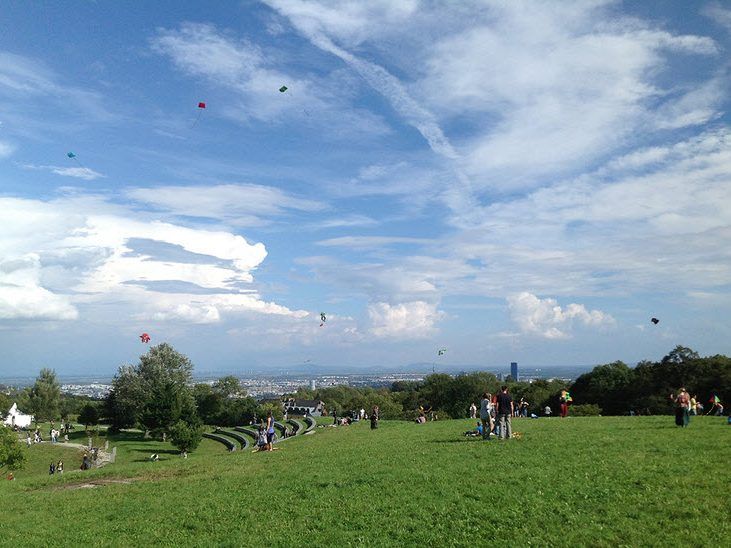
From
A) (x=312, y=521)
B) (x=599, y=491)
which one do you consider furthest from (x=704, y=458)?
(x=312, y=521)

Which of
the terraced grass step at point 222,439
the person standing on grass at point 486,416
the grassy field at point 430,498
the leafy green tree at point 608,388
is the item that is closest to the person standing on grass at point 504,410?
the person standing on grass at point 486,416

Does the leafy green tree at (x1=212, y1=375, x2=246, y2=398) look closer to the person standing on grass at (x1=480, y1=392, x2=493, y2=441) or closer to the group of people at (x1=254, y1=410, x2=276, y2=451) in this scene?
the group of people at (x1=254, y1=410, x2=276, y2=451)

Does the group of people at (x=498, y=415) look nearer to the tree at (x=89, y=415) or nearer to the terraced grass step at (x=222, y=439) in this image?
the terraced grass step at (x=222, y=439)

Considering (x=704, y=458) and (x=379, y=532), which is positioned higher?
(x=704, y=458)

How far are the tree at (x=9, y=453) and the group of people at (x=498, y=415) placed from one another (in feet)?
119

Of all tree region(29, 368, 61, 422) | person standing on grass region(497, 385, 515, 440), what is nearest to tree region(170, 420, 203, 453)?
person standing on grass region(497, 385, 515, 440)

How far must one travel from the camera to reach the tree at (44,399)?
123875 mm

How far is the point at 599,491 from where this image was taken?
14625 millimetres

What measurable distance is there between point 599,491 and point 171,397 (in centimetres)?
6417

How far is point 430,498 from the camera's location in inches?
616

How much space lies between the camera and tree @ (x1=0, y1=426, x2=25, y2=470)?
130 feet

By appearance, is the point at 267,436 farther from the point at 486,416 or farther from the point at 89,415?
the point at 89,415

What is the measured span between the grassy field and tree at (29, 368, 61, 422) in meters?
115

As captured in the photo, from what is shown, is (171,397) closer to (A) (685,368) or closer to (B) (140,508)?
(B) (140,508)
